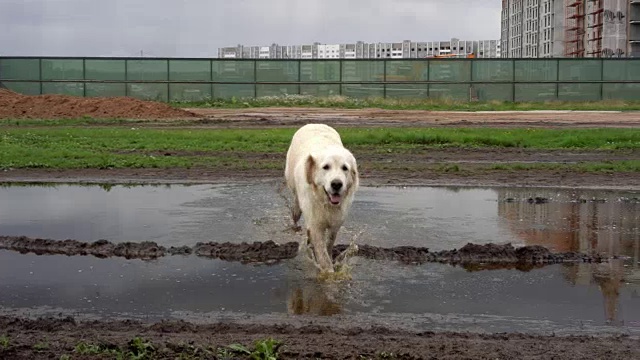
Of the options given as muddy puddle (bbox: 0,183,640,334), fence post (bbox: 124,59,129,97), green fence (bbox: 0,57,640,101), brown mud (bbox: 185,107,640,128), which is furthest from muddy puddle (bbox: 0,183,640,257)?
green fence (bbox: 0,57,640,101)

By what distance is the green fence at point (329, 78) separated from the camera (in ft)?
177

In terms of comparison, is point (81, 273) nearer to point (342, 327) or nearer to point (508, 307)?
point (342, 327)

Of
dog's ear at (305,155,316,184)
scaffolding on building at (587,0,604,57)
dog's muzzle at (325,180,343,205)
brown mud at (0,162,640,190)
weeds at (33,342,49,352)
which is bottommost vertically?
weeds at (33,342,49,352)

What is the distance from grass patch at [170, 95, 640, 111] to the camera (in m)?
50.5

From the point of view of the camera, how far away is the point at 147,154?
21938 millimetres

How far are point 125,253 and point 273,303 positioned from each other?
8.97ft

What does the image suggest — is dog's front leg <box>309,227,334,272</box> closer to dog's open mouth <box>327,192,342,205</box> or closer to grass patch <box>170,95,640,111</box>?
dog's open mouth <box>327,192,342,205</box>

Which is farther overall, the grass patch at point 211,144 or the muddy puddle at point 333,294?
the grass patch at point 211,144

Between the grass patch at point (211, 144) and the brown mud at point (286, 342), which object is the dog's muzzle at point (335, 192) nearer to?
the brown mud at point (286, 342)

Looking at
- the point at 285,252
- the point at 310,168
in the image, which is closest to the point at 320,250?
the point at 285,252

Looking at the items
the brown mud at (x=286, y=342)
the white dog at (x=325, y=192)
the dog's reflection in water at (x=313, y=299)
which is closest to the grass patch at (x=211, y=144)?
the white dog at (x=325, y=192)

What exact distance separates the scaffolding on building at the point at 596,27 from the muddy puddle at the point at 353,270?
10093cm

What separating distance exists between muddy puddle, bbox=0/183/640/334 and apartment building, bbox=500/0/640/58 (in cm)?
9877

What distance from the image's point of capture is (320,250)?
31.7ft
